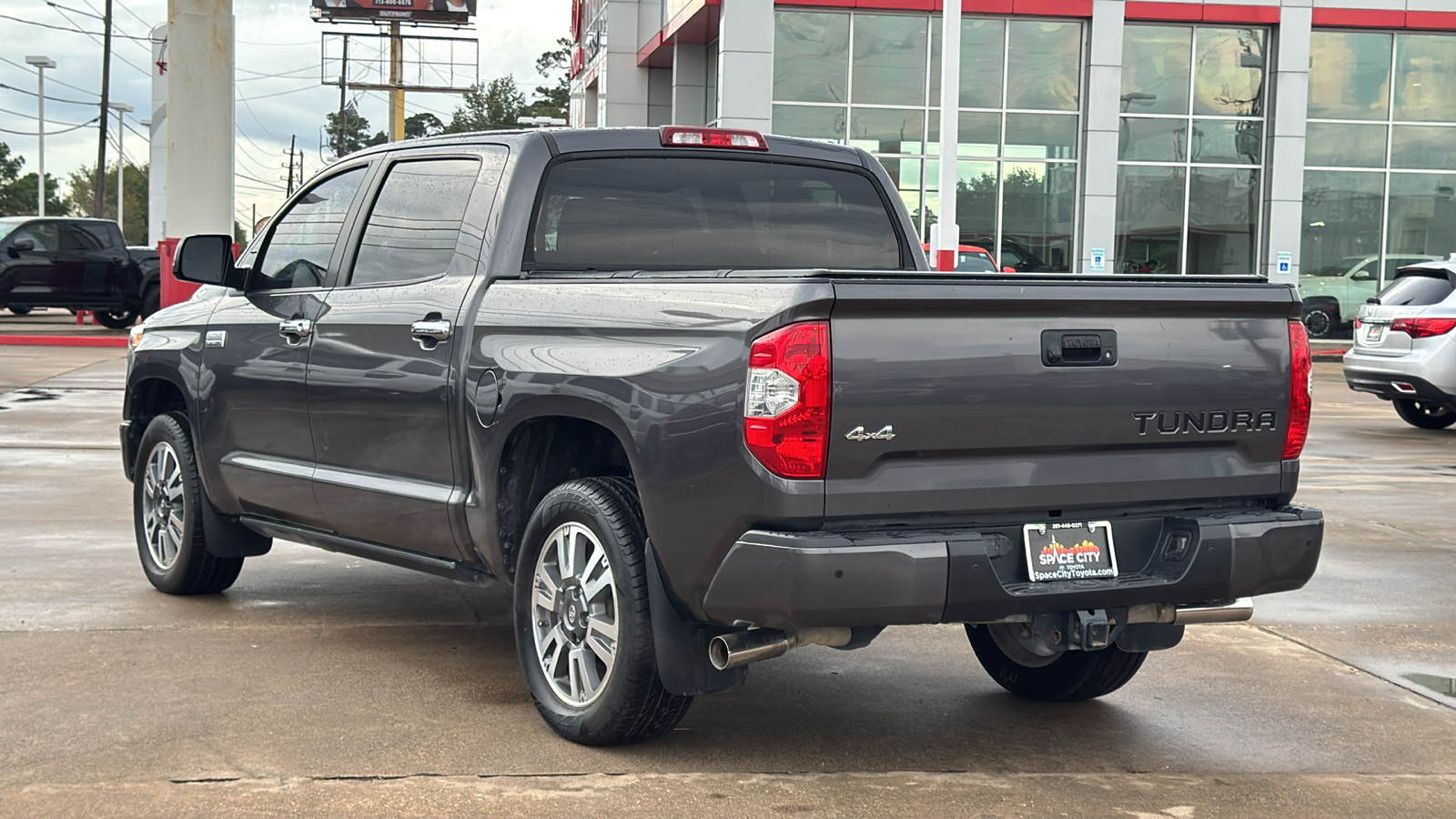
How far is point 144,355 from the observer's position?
729 cm

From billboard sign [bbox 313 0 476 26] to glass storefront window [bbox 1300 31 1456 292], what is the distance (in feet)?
139

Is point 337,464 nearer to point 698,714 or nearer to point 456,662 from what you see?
point 456,662

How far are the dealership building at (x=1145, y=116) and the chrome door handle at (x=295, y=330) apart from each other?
24.0 meters

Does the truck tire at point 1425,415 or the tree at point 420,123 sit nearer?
the truck tire at point 1425,415

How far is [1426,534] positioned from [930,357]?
21.4 feet

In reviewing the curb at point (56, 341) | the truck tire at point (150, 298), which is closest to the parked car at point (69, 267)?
the truck tire at point (150, 298)

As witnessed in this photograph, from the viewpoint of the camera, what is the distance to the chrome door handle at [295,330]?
6191 mm

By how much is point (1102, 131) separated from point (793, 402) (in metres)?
27.9

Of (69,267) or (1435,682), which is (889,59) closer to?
(69,267)

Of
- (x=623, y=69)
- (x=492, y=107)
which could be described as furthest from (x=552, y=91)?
(x=623, y=69)

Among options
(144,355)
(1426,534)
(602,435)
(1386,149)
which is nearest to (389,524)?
(602,435)

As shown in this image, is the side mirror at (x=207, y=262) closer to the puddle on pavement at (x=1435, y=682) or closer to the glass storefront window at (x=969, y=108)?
the puddle on pavement at (x=1435, y=682)

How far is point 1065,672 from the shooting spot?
18.1ft

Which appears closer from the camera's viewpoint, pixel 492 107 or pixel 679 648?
pixel 679 648
